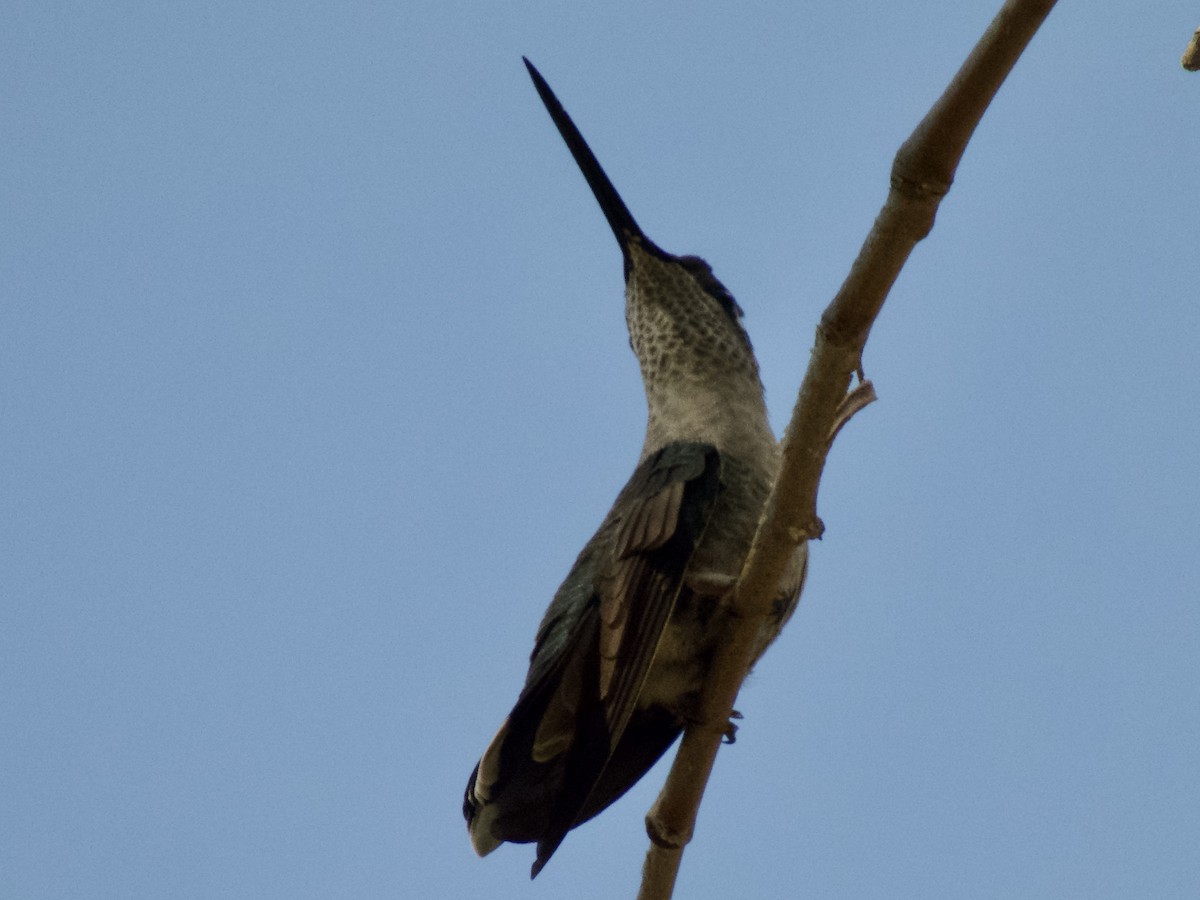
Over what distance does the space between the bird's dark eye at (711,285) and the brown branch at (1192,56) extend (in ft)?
8.85

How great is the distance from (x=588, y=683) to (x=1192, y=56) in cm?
212

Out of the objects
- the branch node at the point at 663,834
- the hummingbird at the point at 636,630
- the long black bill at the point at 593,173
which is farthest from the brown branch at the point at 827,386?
the long black bill at the point at 593,173

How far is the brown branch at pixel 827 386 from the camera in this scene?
2723mm

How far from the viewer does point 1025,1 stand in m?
2.65

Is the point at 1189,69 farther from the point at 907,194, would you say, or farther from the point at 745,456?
the point at 745,456

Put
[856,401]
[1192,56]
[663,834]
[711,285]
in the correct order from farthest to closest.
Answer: [711,285] < [663,834] < [856,401] < [1192,56]

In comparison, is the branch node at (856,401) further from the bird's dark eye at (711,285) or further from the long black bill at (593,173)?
A: the long black bill at (593,173)

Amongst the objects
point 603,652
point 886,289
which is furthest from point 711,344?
point 886,289

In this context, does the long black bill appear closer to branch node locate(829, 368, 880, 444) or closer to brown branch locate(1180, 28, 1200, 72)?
branch node locate(829, 368, 880, 444)

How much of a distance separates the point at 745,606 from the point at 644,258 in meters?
2.44

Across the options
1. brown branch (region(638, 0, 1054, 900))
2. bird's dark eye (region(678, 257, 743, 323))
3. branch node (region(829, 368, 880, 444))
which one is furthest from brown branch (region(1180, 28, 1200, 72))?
bird's dark eye (region(678, 257, 743, 323))

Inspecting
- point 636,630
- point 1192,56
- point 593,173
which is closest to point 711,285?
point 593,173

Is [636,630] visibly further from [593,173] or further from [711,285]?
[593,173]

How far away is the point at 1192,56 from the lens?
115 inches
